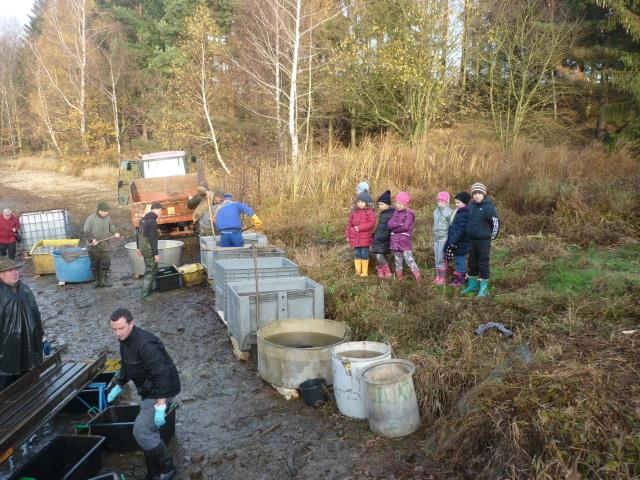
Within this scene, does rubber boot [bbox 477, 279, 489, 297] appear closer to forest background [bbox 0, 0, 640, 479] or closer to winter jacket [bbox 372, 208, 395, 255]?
forest background [bbox 0, 0, 640, 479]

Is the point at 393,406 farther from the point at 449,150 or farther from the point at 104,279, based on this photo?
the point at 449,150

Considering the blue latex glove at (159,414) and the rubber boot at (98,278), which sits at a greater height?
the blue latex glove at (159,414)

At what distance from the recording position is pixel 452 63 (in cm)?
1892

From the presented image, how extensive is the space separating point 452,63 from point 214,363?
52.0 feet

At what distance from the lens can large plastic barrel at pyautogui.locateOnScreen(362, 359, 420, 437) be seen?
4723mm

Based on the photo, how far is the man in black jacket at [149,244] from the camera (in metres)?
9.70

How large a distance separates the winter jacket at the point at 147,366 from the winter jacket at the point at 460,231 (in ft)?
15.4

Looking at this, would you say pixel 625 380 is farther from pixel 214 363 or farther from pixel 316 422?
pixel 214 363

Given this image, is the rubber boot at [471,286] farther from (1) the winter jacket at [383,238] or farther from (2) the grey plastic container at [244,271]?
(2) the grey plastic container at [244,271]

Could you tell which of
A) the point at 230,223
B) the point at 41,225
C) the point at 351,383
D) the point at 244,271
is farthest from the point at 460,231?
the point at 41,225

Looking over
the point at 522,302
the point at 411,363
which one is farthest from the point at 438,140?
the point at 411,363

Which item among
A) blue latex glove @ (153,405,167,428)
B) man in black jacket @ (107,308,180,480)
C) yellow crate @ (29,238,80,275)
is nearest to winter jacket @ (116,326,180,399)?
man in black jacket @ (107,308,180,480)

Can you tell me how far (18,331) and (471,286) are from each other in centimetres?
556

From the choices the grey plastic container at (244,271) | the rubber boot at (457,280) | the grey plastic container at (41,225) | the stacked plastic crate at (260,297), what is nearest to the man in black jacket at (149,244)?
the grey plastic container at (244,271)
